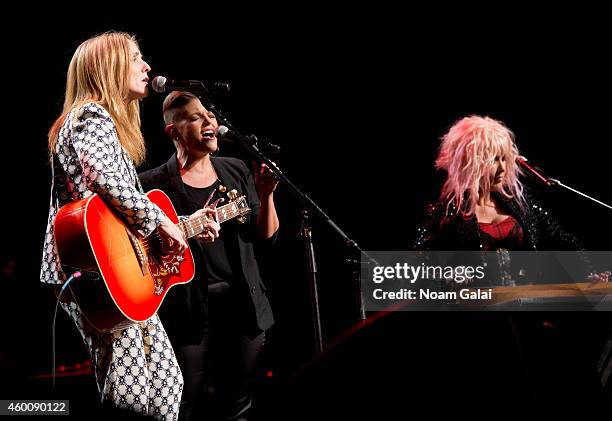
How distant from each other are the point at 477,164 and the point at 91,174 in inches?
103

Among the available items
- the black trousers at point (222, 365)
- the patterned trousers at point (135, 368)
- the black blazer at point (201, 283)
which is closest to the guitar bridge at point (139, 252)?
the patterned trousers at point (135, 368)

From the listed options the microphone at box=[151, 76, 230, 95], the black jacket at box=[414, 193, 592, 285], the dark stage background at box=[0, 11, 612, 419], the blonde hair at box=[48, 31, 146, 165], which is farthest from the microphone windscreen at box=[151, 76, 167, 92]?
the black jacket at box=[414, 193, 592, 285]

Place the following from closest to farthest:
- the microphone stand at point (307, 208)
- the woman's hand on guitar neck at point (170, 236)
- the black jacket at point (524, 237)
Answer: the woman's hand on guitar neck at point (170, 236)
the microphone stand at point (307, 208)
the black jacket at point (524, 237)

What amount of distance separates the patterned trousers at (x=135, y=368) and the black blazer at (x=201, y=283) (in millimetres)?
514

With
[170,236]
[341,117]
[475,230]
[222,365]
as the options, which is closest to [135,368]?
[170,236]

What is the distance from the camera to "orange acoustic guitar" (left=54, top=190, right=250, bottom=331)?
84.3 inches

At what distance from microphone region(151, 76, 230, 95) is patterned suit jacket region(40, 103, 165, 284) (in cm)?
35

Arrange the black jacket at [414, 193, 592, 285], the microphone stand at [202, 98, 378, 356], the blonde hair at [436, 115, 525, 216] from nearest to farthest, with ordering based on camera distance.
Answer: the microphone stand at [202, 98, 378, 356]
the black jacket at [414, 193, 592, 285]
the blonde hair at [436, 115, 525, 216]

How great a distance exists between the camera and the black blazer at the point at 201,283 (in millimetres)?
2893

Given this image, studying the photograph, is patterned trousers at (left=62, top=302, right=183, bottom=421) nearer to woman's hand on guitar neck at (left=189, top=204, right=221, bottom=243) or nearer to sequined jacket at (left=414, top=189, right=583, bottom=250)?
woman's hand on guitar neck at (left=189, top=204, right=221, bottom=243)

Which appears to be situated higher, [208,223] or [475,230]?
[475,230]

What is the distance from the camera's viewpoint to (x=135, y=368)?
7.23ft

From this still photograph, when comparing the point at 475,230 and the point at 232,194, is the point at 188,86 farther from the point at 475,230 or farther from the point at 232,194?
the point at 475,230

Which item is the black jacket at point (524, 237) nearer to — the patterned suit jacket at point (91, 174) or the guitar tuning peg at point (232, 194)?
the guitar tuning peg at point (232, 194)
